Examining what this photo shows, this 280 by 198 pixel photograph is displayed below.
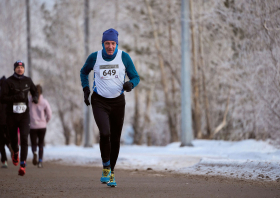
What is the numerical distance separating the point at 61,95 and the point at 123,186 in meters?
29.6

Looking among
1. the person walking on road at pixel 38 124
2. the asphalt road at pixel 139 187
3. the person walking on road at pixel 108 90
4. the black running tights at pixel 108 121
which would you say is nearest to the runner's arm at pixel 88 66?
the person walking on road at pixel 108 90

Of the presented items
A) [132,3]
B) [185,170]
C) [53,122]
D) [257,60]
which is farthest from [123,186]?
[53,122]

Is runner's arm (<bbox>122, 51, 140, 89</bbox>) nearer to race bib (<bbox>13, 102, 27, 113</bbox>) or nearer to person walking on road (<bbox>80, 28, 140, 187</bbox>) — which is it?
person walking on road (<bbox>80, 28, 140, 187</bbox>)

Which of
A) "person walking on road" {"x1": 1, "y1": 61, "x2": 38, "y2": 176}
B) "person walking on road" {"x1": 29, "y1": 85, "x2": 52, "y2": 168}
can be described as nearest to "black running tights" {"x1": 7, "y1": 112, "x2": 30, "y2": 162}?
"person walking on road" {"x1": 1, "y1": 61, "x2": 38, "y2": 176}

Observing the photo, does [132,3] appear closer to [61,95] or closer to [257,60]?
[61,95]

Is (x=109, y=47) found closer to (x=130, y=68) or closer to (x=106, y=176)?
(x=130, y=68)

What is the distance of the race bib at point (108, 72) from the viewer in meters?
7.61

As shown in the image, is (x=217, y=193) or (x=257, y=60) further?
(x=257, y=60)

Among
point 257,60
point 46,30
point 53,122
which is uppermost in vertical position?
point 46,30

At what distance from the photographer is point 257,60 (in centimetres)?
1448

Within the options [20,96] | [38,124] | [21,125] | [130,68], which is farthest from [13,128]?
[130,68]

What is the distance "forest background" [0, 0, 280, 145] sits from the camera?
1441 cm

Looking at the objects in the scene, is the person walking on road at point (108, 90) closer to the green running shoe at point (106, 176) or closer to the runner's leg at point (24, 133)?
the green running shoe at point (106, 176)

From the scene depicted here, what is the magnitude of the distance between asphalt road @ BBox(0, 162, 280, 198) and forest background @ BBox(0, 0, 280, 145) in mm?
5151
